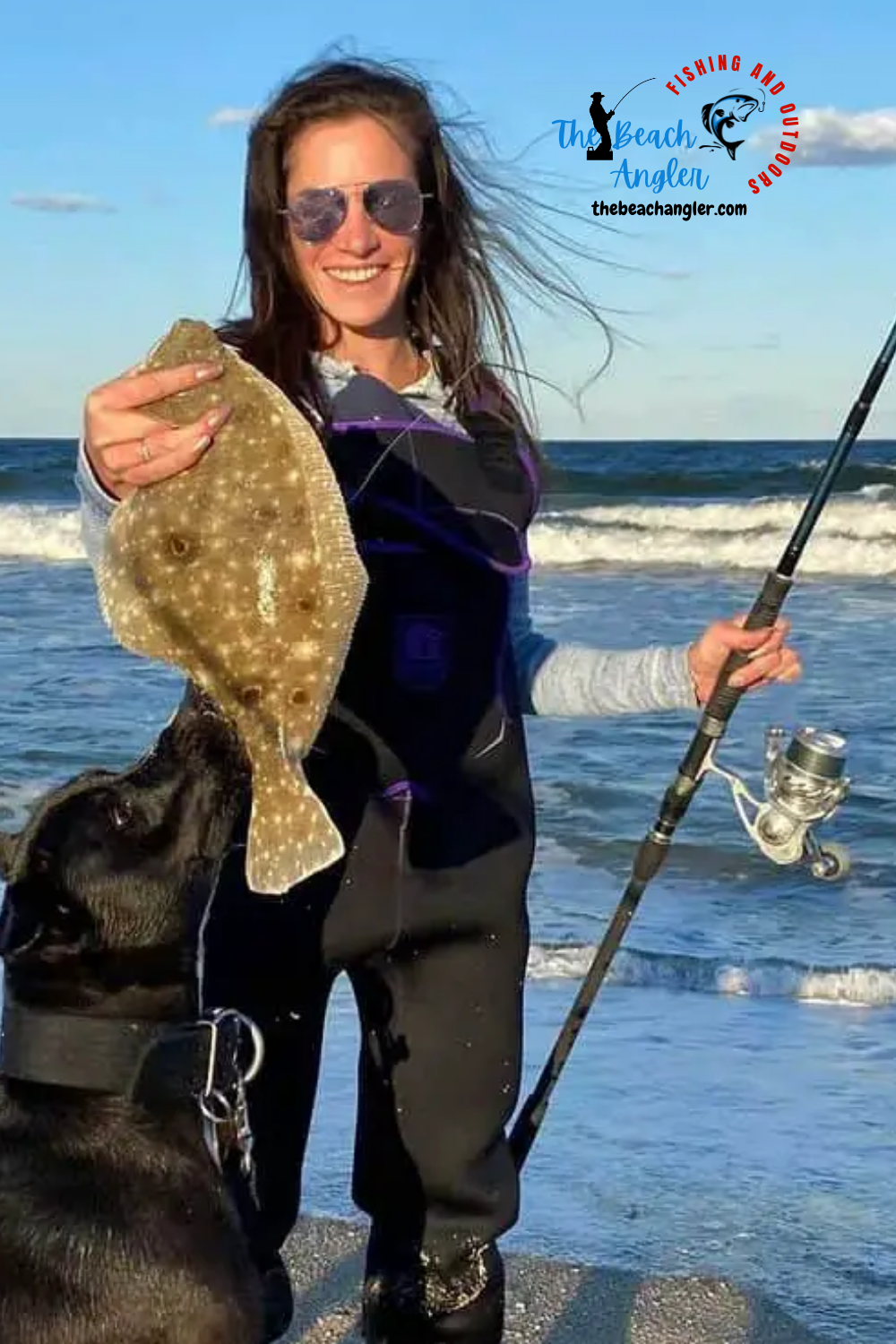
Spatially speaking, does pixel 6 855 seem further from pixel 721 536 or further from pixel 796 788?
pixel 721 536

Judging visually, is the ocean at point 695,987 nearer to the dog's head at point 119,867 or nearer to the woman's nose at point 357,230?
the woman's nose at point 357,230

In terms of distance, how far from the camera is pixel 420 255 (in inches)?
145

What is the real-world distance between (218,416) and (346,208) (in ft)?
2.87

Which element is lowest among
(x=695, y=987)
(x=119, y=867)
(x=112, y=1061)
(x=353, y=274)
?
(x=695, y=987)

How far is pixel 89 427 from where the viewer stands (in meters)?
2.90

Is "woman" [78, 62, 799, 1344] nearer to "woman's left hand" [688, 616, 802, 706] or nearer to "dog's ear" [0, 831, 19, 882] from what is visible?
"woman's left hand" [688, 616, 802, 706]

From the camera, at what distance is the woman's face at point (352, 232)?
344 centimetres

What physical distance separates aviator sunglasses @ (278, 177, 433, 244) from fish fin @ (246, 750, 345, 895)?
3.54ft

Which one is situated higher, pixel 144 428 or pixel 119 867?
pixel 144 428

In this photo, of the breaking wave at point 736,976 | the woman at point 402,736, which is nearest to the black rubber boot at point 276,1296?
the woman at point 402,736

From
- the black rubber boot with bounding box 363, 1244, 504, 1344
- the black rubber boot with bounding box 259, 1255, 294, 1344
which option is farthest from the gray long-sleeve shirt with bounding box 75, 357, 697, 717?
the black rubber boot with bounding box 259, 1255, 294, 1344

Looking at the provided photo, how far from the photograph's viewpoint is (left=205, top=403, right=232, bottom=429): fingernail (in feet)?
8.87

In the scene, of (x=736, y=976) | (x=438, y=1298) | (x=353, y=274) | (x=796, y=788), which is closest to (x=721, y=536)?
(x=736, y=976)

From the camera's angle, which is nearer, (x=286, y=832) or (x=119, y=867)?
(x=286, y=832)
